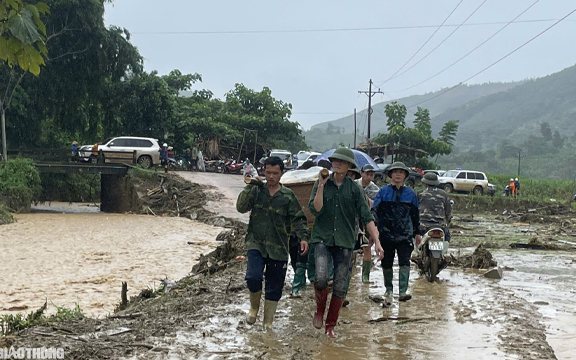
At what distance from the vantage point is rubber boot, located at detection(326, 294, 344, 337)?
19.3ft

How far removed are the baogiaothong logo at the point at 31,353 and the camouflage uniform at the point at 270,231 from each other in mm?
1805

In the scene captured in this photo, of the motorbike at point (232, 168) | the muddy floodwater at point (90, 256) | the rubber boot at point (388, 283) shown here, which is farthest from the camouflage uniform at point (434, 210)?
the motorbike at point (232, 168)

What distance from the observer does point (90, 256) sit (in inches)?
634

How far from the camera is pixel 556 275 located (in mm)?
11070

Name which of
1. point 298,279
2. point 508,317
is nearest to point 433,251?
point 508,317

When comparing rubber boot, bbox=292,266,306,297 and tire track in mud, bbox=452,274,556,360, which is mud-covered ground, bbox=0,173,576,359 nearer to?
tire track in mud, bbox=452,274,556,360

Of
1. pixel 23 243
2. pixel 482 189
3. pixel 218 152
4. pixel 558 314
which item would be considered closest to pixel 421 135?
pixel 482 189

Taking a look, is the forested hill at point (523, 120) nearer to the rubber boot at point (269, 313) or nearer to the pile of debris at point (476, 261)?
the pile of debris at point (476, 261)

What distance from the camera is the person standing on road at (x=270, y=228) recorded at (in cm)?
597

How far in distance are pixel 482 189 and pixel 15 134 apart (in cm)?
2645

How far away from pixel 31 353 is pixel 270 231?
7.47 ft

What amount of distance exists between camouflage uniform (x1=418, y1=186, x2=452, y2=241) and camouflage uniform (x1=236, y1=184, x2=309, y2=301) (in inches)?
124

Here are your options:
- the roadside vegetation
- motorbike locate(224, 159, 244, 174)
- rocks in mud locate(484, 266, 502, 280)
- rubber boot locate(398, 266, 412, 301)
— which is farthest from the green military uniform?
motorbike locate(224, 159, 244, 174)

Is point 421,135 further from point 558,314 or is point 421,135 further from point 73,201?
point 558,314
